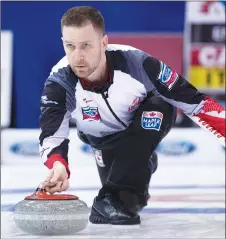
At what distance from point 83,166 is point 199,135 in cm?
91

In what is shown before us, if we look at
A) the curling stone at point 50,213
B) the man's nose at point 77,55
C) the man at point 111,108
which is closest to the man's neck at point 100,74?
the man at point 111,108

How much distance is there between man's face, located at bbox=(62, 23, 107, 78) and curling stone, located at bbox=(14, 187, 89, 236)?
0.43 meters

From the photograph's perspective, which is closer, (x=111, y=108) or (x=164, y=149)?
(x=111, y=108)

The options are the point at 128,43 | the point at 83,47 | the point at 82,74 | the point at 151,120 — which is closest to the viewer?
the point at 83,47

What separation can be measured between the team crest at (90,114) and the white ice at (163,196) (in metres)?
0.40

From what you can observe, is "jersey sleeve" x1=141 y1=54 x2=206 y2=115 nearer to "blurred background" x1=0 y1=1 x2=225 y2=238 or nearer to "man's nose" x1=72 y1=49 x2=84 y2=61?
"man's nose" x1=72 y1=49 x2=84 y2=61

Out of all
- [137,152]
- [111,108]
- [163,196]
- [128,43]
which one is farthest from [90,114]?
[128,43]

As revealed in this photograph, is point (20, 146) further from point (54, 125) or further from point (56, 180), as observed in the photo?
point (56, 180)

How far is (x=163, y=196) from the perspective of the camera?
144 inches

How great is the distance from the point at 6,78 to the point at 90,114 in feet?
9.59

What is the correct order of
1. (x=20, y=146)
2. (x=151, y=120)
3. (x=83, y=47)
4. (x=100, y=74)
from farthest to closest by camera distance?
1. (x=20, y=146)
2. (x=151, y=120)
3. (x=100, y=74)
4. (x=83, y=47)

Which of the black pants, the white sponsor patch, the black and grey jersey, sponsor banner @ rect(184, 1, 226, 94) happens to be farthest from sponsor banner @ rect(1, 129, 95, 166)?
the black and grey jersey

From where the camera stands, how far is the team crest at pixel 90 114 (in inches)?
102

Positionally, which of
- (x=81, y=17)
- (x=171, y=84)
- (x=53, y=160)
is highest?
(x=81, y=17)
